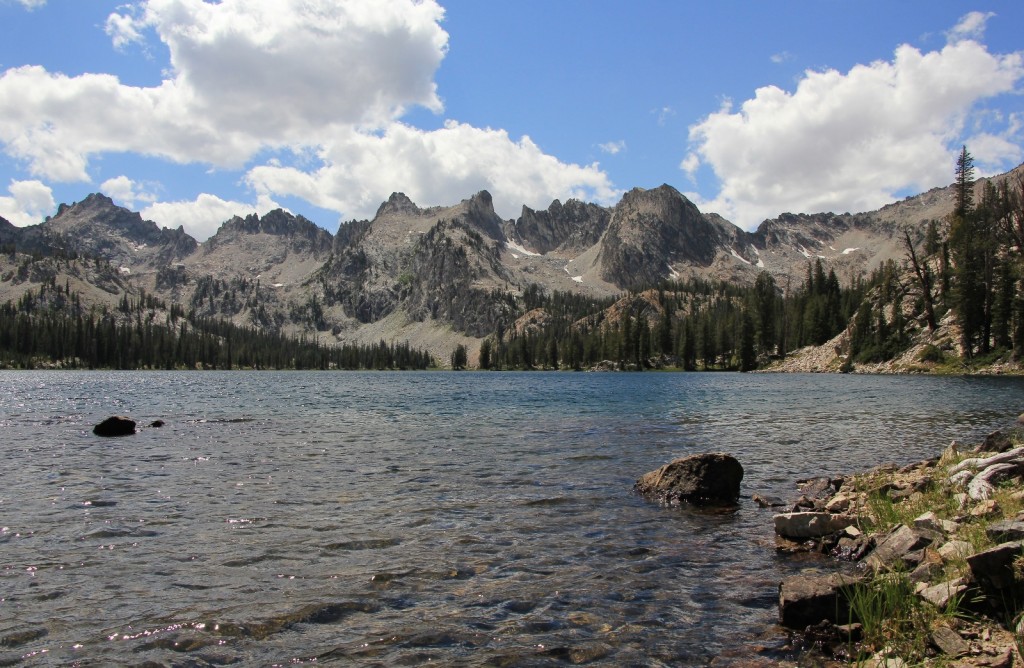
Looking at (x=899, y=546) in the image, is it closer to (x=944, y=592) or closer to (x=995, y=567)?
(x=944, y=592)

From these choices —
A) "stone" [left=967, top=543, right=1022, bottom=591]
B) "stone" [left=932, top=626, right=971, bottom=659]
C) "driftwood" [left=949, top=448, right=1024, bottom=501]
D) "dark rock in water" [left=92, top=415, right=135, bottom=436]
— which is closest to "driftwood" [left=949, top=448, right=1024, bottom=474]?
"driftwood" [left=949, top=448, right=1024, bottom=501]

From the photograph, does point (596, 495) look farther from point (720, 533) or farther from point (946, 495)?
point (946, 495)

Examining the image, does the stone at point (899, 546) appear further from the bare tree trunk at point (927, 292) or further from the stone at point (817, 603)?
the bare tree trunk at point (927, 292)

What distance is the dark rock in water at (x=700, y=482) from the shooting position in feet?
77.6

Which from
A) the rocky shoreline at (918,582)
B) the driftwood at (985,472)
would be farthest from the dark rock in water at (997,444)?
the rocky shoreline at (918,582)

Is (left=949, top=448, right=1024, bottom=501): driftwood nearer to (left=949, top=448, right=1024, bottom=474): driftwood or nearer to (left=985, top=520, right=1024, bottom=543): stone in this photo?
(left=949, top=448, right=1024, bottom=474): driftwood

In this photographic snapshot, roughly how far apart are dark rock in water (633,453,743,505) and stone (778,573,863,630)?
432 inches

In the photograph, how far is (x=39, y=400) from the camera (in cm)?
8325

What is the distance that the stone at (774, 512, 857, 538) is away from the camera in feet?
58.7

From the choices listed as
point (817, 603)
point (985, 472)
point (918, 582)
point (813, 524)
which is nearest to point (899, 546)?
point (918, 582)

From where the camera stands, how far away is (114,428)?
44969 mm

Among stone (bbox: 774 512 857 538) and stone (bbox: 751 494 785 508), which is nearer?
stone (bbox: 774 512 857 538)

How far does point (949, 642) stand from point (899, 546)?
177 inches

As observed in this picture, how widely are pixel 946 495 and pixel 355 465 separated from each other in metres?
24.8
